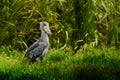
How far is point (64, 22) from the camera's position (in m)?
9.12

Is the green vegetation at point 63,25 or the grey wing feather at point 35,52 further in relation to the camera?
the green vegetation at point 63,25

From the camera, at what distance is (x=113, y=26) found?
914 centimetres

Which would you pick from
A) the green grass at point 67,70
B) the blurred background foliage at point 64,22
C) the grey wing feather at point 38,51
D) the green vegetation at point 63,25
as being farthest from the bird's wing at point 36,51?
the blurred background foliage at point 64,22

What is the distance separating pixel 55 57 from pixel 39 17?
163 cm

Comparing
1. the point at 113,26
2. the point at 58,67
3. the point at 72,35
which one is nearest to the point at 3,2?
the point at 72,35

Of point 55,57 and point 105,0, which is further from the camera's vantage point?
point 105,0

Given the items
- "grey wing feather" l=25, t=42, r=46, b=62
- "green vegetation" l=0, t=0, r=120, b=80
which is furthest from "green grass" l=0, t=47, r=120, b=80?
"green vegetation" l=0, t=0, r=120, b=80

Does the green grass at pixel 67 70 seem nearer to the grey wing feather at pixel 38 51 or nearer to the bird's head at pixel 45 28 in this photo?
the grey wing feather at pixel 38 51

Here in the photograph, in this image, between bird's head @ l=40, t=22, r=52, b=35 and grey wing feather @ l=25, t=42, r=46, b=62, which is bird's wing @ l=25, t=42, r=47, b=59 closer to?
grey wing feather @ l=25, t=42, r=46, b=62

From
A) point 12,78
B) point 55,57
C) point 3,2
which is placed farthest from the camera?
point 3,2

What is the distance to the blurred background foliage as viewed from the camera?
878 cm

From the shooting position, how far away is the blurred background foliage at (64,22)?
8781mm

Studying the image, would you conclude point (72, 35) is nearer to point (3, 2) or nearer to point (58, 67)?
point (3, 2)

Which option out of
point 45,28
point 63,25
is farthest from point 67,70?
point 63,25
